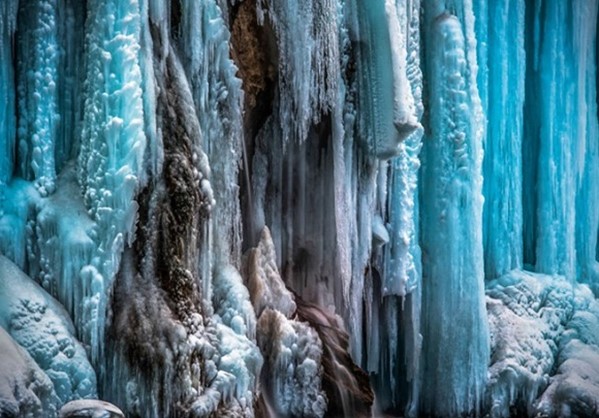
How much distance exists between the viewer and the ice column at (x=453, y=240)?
12.2 m

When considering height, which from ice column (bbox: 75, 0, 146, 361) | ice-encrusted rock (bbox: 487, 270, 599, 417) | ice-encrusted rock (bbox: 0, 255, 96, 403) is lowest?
ice-encrusted rock (bbox: 487, 270, 599, 417)

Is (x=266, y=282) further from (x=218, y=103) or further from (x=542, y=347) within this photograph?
(x=542, y=347)

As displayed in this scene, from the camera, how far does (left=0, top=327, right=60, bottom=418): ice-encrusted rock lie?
7.78m

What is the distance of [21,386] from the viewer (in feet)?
26.0

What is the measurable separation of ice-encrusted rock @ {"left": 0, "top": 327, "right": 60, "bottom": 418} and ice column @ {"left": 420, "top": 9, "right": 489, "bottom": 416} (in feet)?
15.6

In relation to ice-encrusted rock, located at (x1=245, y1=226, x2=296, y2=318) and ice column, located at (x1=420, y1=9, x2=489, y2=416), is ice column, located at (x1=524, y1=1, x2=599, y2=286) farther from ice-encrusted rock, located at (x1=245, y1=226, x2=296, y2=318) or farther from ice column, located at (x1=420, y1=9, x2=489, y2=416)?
ice-encrusted rock, located at (x1=245, y1=226, x2=296, y2=318)

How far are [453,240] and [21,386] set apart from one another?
524 centimetres

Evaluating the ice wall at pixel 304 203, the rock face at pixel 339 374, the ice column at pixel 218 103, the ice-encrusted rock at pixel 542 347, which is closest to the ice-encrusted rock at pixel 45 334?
the ice wall at pixel 304 203

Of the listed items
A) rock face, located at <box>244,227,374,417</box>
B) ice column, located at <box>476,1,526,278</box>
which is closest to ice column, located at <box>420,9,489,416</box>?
ice column, located at <box>476,1,526,278</box>

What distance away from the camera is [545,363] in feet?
41.5

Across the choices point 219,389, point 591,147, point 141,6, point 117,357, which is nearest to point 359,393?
point 219,389

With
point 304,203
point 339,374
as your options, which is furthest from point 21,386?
point 304,203

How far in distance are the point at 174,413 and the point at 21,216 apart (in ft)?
4.97

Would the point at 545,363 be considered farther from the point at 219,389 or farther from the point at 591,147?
the point at 219,389
